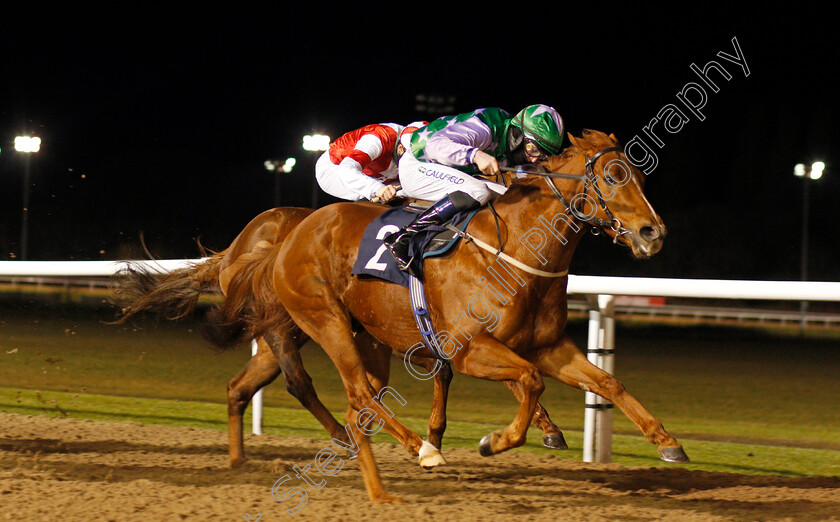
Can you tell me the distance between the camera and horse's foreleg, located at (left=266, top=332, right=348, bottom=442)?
4.00 metres

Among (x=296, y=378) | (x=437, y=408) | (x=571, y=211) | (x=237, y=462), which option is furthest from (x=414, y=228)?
(x=237, y=462)

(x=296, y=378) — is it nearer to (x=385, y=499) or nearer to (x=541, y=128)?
(x=385, y=499)

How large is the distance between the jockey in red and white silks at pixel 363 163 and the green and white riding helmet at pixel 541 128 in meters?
0.69

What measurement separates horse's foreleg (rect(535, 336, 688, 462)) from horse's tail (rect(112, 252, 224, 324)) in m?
1.92

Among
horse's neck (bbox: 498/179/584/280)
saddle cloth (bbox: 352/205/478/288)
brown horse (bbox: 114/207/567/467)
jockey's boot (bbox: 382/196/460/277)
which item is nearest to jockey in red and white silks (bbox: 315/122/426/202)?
brown horse (bbox: 114/207/567/467)

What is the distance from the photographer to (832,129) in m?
31.4

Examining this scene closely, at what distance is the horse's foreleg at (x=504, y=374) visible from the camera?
2982 mm

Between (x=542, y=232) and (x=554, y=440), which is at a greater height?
(x=542, y=232)

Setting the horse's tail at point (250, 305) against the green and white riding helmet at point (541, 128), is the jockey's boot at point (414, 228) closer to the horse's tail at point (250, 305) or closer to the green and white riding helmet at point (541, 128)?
the green and white riding helmet at point (541, 128)

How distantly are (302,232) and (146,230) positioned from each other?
98.6 feet

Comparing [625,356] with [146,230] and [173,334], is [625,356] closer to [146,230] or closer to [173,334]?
[173,334]

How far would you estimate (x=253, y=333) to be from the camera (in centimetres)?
399

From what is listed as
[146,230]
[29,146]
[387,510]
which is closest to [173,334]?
[387,510]

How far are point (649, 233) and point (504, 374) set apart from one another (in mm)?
683
